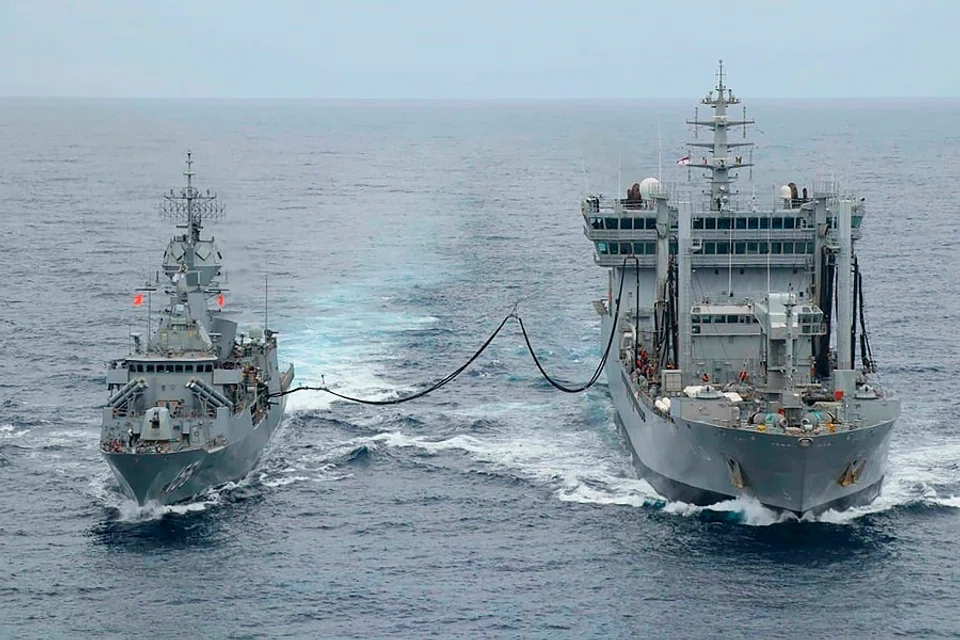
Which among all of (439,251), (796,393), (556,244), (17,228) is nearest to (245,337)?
(796,393)

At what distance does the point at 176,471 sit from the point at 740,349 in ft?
78.9

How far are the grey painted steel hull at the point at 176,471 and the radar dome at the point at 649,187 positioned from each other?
25.5m

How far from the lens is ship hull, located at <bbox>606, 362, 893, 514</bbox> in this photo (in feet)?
189

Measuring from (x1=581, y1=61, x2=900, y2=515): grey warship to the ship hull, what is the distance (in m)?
0.05

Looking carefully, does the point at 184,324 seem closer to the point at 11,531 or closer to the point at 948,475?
the point at 11,531

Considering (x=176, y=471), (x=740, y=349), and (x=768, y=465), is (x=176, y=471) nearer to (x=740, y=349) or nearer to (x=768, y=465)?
(x=768, y=465)

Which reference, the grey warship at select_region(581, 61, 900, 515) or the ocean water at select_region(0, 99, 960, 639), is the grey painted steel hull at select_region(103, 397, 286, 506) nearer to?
the ocean water at select_region(0, 99, 960, 639)

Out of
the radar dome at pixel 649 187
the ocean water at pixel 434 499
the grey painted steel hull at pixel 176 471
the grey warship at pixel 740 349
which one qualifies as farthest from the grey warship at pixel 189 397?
the radar dome at pixel 649 187

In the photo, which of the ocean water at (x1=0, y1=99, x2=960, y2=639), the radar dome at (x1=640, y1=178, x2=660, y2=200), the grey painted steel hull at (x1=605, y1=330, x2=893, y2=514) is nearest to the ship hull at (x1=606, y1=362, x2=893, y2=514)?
the grey painted steel hull at (x1=605, y1=330, x2=893, y2=514)

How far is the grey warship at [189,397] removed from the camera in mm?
61312

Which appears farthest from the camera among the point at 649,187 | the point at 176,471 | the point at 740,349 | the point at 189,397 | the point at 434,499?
the point at 649,187

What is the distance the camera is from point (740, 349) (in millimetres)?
68312

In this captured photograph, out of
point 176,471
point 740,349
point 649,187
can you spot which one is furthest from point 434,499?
point 649,187

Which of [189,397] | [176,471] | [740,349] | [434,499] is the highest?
[740,349]
